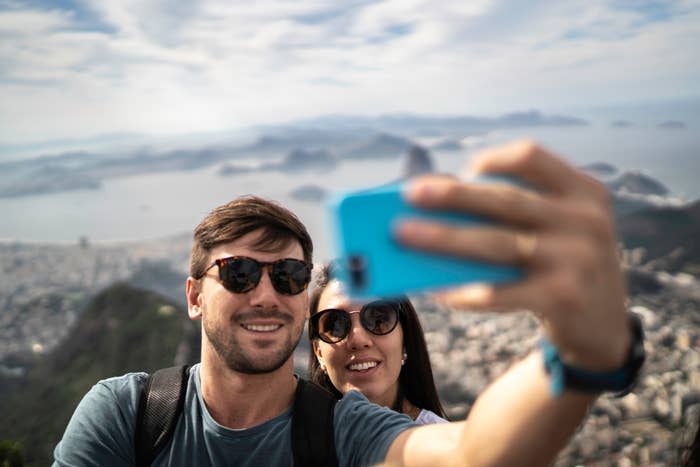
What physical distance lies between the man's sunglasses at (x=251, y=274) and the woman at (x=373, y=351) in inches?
38.2

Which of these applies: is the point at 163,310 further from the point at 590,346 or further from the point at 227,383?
the point at 590,346

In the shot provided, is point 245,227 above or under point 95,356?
above

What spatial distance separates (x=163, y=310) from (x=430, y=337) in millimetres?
36346

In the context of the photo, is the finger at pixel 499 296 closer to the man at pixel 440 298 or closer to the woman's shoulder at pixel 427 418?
the man at pixel 440 298

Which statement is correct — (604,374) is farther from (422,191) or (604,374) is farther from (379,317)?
(379,317)

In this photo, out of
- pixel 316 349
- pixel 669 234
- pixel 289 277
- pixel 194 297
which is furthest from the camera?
pixel 669 234

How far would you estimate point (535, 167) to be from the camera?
4.82 feet

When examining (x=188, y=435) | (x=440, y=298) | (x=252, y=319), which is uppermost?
(x=440, y=298)

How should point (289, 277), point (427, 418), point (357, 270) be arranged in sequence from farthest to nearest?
point (427, 418), point (289, 277), point (357, 270)

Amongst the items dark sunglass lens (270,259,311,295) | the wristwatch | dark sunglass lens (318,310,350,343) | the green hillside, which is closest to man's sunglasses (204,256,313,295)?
dark sunglass lens (270,259,311,295)

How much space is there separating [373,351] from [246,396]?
1.35m

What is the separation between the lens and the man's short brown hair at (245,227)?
381 centimetres

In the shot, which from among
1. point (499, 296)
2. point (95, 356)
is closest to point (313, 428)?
point (499, 296)

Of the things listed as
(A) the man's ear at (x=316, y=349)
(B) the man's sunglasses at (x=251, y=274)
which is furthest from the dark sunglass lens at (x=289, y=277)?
(A) the man's ear at (x=316, y=349)
